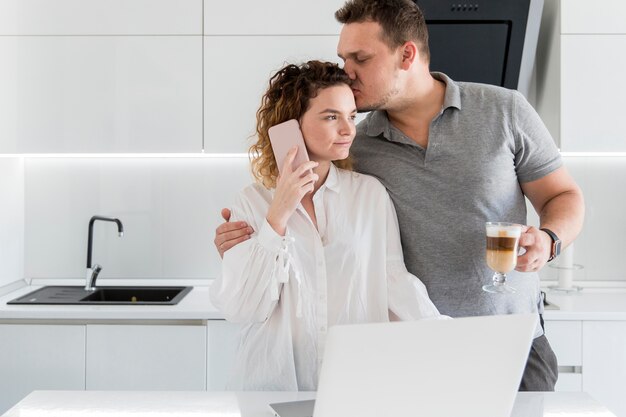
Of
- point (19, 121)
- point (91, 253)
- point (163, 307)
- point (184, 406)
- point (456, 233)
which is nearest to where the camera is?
point (184, 406)

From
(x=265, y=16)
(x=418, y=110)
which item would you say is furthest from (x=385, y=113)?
(x=265, y=16)

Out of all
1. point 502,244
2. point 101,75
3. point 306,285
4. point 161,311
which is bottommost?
point 161,311

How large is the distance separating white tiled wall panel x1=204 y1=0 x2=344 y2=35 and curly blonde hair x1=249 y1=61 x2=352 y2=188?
3.73ft

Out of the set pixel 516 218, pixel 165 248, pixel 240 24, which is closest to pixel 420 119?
pixel 516 218

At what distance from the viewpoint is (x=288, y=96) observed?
1.74 meters

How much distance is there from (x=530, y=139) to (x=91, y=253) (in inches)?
84.0

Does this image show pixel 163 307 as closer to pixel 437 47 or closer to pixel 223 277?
pixel 223 277

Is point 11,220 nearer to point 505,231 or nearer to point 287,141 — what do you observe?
point 287,141

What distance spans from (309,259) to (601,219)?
2115 millimetres

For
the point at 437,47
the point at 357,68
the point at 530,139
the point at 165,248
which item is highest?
the point at 437,47

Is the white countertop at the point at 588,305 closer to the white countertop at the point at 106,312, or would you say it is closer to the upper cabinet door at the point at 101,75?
the white countertop at the point at 106,312

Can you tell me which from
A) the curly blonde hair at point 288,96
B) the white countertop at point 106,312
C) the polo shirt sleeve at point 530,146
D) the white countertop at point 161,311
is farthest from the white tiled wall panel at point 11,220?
the polo shirt sleeve at point 530,146

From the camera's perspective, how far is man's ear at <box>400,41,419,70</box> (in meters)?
1.91

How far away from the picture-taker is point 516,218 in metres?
1.94
